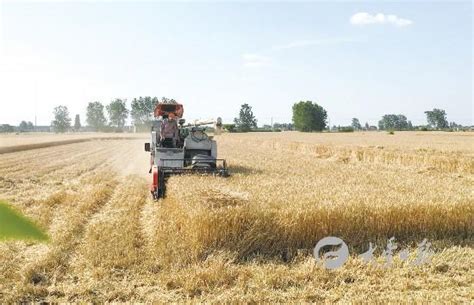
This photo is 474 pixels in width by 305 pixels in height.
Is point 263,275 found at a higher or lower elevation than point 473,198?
lower

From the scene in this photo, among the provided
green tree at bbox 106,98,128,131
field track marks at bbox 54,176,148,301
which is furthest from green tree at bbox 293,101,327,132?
field track marks at bbox 54,176,148,301

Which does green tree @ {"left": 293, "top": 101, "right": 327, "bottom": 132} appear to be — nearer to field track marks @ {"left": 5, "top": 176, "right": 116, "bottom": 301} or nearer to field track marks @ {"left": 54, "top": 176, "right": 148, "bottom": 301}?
field track marks @ {"left": 5, "top": 176, "right": 116, "bottom": 301}

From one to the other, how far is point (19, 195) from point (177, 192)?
6.04 m

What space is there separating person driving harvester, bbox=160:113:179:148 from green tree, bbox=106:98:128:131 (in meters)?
120

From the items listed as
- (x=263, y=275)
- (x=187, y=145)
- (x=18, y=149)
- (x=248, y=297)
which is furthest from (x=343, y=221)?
(x=18, y=149)

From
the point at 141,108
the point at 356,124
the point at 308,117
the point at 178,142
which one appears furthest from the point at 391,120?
the point at 178,142

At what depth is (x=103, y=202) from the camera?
39.0 feet

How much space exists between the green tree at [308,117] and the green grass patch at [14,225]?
118 m

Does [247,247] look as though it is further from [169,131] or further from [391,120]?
[391,120]

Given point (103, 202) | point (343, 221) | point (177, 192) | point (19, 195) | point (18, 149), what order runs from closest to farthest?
1. point (343, 221)
2. point (177, 192)
3. point (103, 202)
4. point (19, 195)
5. point (18, 149)

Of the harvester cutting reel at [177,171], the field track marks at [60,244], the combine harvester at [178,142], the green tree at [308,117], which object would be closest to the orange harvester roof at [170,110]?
the combine harvester at [178,142]

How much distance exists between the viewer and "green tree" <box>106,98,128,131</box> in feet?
429

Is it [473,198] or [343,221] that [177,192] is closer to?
[343,221]

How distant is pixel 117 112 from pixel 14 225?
13505 cm
